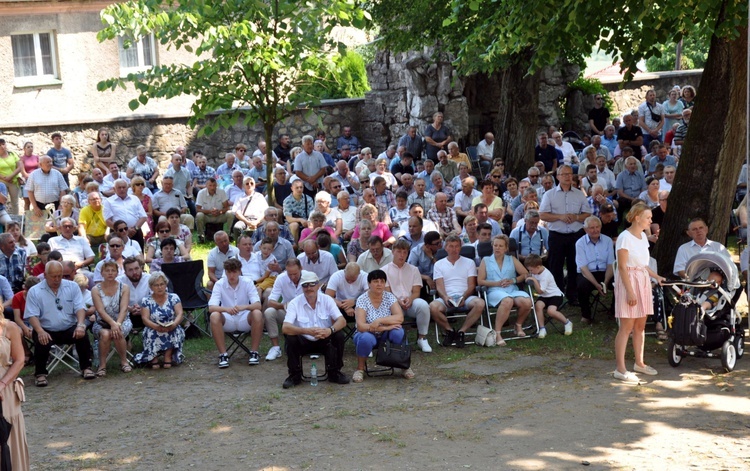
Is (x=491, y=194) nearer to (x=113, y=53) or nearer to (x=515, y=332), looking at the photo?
(x=515, y=332)

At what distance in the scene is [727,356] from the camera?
922cm

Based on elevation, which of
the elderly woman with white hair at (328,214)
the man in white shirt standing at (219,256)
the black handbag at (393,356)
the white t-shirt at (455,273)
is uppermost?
the elderly woman with white hair at (328,214)

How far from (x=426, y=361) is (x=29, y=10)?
632 inches

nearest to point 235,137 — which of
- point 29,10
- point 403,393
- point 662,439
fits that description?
point 29,10

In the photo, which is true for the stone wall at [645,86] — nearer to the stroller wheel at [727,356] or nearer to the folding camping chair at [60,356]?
the stroller wheel at [727,356]

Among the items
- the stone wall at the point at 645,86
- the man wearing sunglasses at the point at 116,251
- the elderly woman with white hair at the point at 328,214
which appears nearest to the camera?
the man wearing sunglasses at the point at 116,251

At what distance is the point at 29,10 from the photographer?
22438mm

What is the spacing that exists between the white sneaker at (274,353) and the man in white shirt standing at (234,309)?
0.39 ft

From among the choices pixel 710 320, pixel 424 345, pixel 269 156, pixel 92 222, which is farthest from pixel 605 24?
pixel 92 222

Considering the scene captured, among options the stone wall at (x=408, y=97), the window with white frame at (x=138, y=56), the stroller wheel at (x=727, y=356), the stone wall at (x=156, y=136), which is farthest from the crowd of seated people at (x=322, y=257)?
the window with white frame at (x=138, y=56)

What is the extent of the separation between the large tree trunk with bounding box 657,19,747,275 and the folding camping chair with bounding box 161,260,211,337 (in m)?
5.24

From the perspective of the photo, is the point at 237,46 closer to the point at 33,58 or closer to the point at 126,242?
the point at 126,242

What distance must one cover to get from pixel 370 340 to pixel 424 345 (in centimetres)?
110

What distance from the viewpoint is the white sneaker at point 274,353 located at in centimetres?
1045
